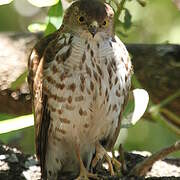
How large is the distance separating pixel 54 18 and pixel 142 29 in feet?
6.49

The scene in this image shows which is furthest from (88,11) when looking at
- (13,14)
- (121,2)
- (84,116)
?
(13,14)

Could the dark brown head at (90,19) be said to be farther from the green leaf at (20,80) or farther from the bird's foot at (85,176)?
the bird's foot at (85,176)

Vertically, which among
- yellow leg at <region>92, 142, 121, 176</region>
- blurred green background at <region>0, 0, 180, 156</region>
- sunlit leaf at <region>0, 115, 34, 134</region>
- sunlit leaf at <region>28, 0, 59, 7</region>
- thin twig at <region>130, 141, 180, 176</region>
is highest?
sunlit leaf at <region>28, 0, 59, 7</region>

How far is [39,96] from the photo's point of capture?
10.3ft

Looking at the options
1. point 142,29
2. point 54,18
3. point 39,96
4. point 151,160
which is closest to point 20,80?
point 39,96

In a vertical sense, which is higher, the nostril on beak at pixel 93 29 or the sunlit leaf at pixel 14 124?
the nostril on beak at pixel 93 29

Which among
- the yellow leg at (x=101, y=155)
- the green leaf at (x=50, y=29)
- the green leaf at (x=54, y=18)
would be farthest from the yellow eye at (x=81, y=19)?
the yellow leg at (x=101, y=155)

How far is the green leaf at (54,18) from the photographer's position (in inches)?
123

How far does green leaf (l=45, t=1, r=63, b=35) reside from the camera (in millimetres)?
3136

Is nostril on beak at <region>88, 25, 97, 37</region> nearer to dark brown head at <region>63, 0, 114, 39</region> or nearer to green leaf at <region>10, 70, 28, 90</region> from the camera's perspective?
dark brown head at <region>63, 0, 114, 39</region>

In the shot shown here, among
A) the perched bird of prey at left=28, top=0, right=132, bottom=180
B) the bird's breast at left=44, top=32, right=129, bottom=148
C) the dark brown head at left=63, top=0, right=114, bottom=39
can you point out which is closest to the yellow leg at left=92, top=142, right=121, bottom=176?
the perched bird of prey at left=28, top=0, right=132, bottom=180

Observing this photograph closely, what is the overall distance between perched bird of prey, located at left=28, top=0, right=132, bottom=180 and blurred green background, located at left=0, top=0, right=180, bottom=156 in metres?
0.97

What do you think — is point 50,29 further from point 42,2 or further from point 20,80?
point 42,2

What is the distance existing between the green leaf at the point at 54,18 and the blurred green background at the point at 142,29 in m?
1.02
